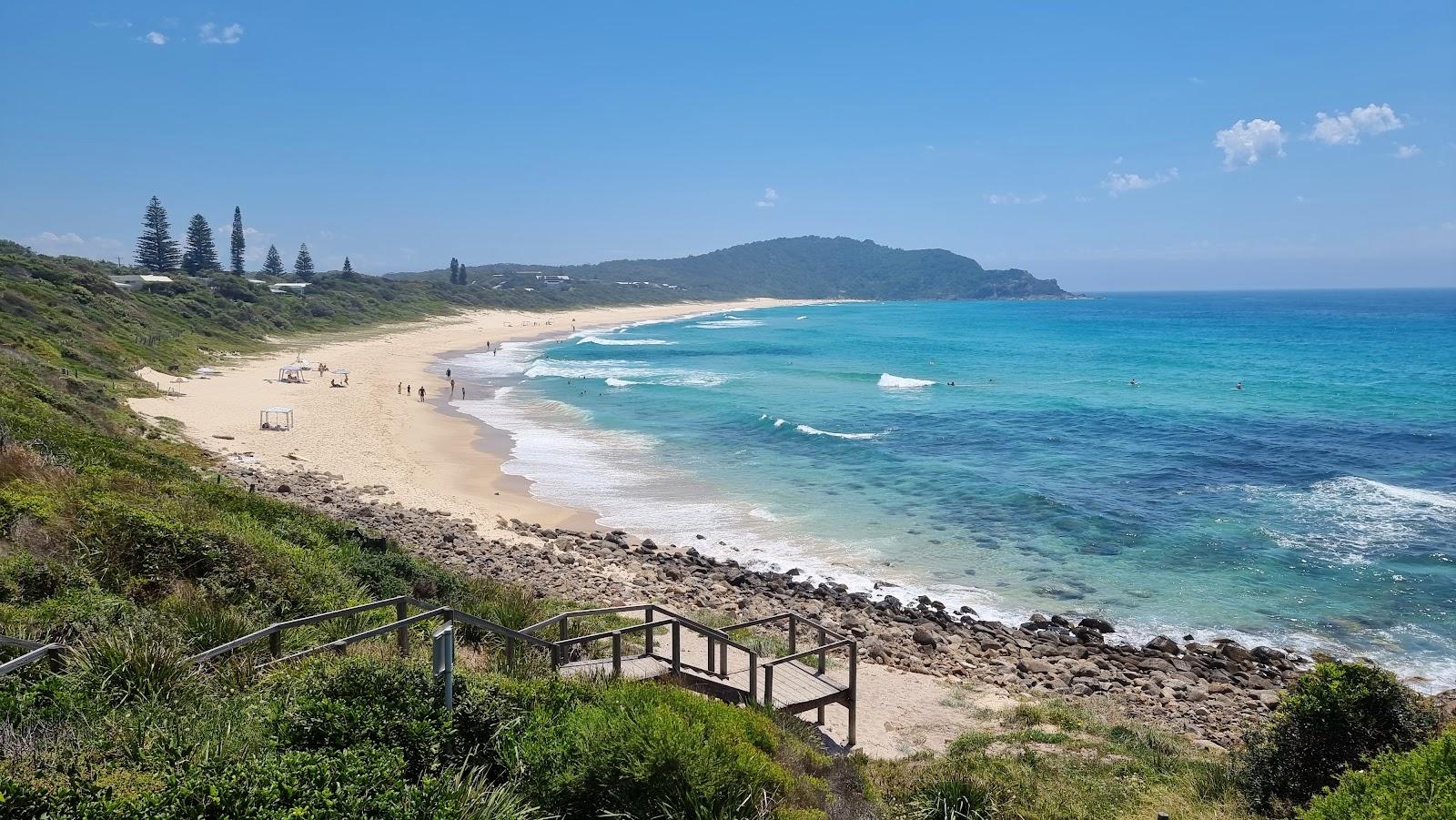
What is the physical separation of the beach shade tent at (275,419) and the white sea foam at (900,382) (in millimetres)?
30073

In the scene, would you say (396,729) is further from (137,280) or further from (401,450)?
(137,280)

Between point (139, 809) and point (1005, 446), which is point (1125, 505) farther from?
point (139, 809)

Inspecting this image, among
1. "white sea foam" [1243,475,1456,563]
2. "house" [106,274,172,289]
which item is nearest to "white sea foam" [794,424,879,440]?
"white sea foam" [1243,475,1456,563]

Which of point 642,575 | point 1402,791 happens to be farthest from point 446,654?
point 642,575

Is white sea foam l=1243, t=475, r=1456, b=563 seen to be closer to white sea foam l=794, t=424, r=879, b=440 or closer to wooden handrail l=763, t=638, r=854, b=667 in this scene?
white sea foam l=794, t=424, r=879, b=440

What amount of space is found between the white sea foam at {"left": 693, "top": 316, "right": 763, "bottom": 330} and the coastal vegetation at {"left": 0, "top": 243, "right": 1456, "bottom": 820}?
9737 cm

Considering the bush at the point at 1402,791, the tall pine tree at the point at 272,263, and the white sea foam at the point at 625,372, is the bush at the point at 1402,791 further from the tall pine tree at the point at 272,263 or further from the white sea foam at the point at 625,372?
the tall pine tree at the point at 272,263

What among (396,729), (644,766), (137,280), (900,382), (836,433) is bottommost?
(836,433)

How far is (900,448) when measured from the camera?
30484mm

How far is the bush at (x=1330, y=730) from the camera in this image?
731cm

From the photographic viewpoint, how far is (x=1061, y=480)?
85.7 feet

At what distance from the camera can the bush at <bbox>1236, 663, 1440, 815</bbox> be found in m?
7.31

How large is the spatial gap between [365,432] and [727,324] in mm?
88543

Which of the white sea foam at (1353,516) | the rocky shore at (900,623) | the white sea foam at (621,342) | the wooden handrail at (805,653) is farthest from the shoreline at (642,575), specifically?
the white sea foam at (621,342)
